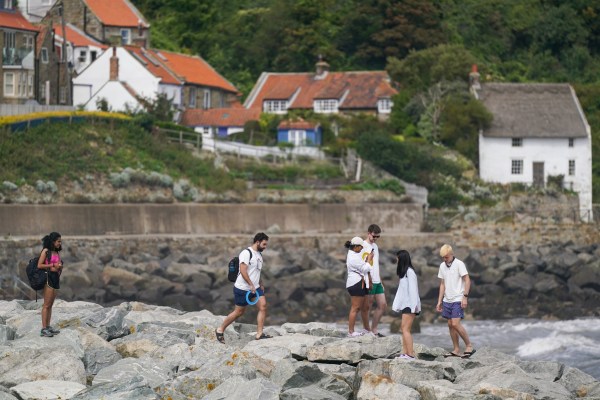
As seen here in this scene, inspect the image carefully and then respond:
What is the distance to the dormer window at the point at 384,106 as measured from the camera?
5725cm

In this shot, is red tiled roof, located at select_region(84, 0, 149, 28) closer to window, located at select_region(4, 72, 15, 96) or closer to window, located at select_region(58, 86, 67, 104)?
window, located at select_region(58, 86, 67, 104)

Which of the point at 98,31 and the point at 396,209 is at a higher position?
the point at 98,31

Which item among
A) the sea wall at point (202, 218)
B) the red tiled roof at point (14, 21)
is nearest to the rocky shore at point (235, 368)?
the sea wall at point (202, 218)

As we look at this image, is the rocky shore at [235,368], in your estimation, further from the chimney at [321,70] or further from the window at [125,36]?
the window at [125,36]

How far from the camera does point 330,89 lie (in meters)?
58.2

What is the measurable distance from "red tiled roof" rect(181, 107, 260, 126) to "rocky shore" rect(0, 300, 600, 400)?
34.8 m

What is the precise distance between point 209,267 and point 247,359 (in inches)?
855

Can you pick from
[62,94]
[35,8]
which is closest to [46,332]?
[62,94]

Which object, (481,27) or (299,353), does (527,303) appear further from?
(481,27)

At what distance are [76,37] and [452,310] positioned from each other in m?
39.3

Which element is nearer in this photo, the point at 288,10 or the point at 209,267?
the point at 209,267

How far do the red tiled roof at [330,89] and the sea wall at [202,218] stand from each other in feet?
31.8

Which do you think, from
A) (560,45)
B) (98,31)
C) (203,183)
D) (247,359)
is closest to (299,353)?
(247,359)

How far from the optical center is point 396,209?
160ft
